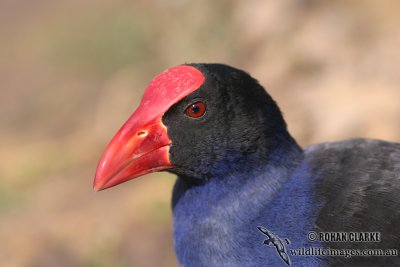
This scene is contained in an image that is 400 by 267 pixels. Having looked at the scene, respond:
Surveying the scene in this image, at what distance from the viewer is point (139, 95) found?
7.04 m

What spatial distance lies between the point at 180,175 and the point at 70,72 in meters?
6.48

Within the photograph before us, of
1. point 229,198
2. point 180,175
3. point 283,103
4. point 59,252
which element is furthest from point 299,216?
point 283,103

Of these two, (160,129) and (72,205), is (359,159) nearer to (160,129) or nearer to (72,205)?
(160,129)

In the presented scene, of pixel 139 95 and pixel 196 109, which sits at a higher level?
pixel 139 95

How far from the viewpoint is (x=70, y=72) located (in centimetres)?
957

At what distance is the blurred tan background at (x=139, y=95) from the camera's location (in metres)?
5.00

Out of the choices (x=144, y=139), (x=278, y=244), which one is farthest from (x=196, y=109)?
(x=278, y=244)

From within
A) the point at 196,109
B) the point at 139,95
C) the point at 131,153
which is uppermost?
the point at 139,95

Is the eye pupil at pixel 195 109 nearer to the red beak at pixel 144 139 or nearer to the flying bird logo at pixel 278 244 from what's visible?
the red beak at pixel 144 139

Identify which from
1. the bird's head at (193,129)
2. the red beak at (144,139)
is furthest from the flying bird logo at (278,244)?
the red beak at (144,139)

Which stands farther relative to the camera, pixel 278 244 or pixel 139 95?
pixel 139 95

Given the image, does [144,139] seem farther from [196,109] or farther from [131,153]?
[196,109]

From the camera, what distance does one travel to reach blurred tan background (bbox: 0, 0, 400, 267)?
16.4 feet

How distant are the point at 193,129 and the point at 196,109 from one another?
95 mm
